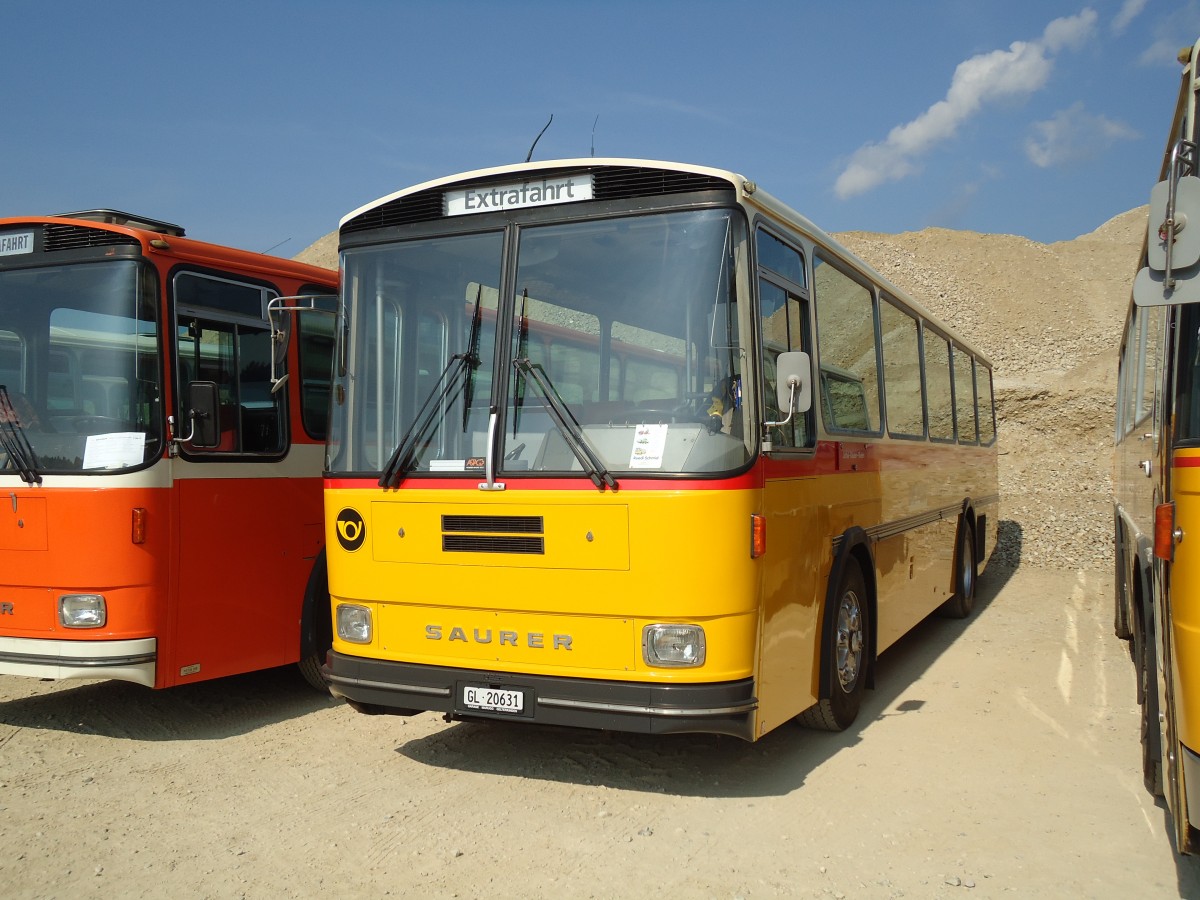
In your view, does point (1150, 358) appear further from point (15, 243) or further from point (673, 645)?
point (15, 243)

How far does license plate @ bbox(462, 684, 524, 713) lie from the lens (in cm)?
513

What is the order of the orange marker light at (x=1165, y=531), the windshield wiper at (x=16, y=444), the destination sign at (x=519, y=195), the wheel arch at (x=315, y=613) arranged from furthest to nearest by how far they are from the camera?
1. the wheel arch at (x=315, y=613)
2. the windshield wiper at (x=16, y=444)
3. the destination sign at (x=519, y=195)
4. the orange marker light at (x=1165, y=531)

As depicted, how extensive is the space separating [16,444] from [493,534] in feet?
10.8

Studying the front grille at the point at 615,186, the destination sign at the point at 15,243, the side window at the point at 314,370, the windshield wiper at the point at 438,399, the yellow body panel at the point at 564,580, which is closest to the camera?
the yellow body panel at the point at 564,580

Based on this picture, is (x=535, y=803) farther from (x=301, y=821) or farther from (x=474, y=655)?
(x=301, y=821)

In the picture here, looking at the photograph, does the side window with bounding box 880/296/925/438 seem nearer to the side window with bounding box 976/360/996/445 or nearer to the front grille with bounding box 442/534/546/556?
the front grille with bounding box 442/534/546/556

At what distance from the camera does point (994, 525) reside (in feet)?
45.0

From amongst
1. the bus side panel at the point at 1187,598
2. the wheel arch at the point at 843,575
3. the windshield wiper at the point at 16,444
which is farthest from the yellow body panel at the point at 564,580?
the windshield wiper at the point at 16,444

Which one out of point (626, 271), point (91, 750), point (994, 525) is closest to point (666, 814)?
point (626, 271)

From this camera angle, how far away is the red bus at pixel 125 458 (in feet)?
20.2

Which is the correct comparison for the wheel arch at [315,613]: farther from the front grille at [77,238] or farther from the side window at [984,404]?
the side window at [984,404]

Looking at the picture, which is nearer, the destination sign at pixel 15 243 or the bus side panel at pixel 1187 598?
the bus side panel at pixel 1187 598

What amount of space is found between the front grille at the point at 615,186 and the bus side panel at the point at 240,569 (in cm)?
220

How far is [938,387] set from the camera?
997cm
